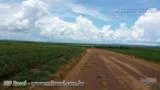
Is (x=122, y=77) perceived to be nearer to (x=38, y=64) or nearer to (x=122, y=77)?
(x=122, y=77)

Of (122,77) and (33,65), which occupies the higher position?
Result: (33,65)

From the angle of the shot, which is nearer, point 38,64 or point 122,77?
→ point 122,77

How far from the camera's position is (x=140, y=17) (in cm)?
912

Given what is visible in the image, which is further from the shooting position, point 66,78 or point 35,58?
point 35,58

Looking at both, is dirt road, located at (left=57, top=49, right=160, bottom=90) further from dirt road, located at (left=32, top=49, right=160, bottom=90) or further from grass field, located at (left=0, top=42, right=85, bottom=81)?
grass field, located at (left=0, top=42, right=85, bottom=81)

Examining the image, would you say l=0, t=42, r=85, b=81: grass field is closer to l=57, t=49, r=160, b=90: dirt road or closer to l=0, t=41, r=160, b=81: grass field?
l=0, t=41, r=160, b=81: grass field

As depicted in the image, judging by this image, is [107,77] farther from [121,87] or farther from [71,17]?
[71,17]

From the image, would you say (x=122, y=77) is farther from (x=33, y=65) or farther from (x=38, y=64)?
(x=33, y=65)

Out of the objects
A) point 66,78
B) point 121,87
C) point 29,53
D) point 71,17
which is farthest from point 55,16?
point 29,53

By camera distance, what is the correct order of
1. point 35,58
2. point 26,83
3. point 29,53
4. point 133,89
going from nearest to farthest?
point 26,83 → point 133,89 → point 35,58 → point 29,53

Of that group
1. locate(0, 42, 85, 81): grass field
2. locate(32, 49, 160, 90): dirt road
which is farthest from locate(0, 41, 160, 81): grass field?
locate(32, 49, 160, 90): dirt road

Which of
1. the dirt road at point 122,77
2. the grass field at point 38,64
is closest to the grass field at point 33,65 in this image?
the grass field at point 38,64

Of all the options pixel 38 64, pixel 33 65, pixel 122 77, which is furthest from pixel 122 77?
pixel 33 65

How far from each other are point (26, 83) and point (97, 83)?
1727 mm
